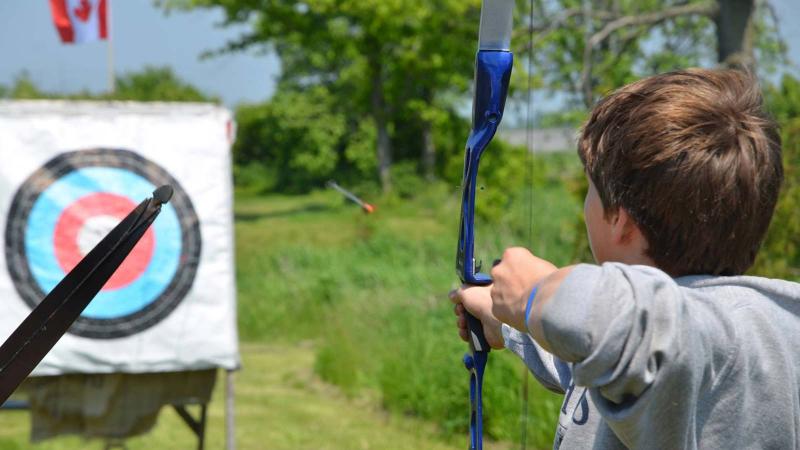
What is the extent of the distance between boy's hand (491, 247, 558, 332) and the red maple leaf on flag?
23.9 feet

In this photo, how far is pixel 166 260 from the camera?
12.1ft

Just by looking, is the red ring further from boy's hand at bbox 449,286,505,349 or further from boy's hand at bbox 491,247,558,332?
boy's hand at bbox 491,247,558,332

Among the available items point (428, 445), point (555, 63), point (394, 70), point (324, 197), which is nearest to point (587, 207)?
point (428, 445)

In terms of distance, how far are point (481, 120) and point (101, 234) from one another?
2.75 metres

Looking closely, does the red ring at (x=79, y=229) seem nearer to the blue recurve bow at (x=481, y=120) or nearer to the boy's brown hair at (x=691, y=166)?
the blue recurve bow at (x=481, y=120)

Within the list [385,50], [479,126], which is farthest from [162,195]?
[385,50]

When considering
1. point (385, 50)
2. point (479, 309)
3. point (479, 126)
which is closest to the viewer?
point (479, 309)

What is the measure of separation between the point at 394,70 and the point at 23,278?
9305mm

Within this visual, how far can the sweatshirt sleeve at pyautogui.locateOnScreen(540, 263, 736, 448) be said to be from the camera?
0.74 meters

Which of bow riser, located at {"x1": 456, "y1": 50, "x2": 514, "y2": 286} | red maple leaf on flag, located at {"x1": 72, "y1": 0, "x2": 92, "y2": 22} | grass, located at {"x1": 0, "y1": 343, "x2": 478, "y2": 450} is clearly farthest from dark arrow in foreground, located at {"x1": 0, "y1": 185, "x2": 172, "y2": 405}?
red maple leaf on flag, located at {"x1": 72, "y1": 0, "x2": 92, "y2": 22}

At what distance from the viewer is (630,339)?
0.74 meters

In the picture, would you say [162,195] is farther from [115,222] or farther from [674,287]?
[115,222]

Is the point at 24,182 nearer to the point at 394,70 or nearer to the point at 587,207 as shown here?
the point at 587,207

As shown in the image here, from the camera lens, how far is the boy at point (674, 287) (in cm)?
76
